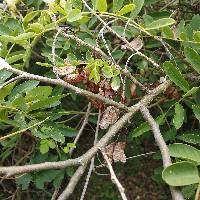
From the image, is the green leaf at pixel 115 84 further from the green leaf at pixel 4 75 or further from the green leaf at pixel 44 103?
the green leaf at pixel 4 75

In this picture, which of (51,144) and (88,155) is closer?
(88,155)

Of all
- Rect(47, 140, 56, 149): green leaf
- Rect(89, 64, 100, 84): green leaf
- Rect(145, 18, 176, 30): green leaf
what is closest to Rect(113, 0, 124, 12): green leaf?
Rect(145, 18, 176, 30): green leaf

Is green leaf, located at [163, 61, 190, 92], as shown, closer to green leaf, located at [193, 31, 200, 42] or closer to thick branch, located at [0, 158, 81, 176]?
green leaf, located at [193, 31, 200, 42]

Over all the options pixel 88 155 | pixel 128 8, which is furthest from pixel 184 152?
pixel 128 8

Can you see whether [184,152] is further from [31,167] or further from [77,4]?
[77,4]

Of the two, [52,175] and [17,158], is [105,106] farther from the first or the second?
[17,158]

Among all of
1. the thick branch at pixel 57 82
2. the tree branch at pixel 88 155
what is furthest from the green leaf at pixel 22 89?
the tree branch at pixel 88 155

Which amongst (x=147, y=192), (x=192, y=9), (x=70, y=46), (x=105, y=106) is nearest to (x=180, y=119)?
(x=105, y=106)
